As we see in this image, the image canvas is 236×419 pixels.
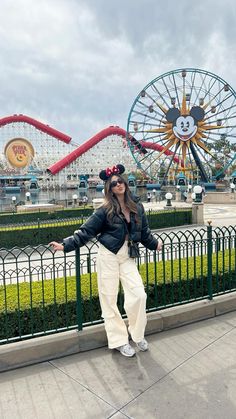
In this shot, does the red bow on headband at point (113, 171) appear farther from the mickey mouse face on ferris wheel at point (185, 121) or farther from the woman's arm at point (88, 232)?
the mickey mouse face on ferris wheel at point (185, 121)

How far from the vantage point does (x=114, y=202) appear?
317 centimetres

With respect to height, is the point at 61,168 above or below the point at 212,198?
above

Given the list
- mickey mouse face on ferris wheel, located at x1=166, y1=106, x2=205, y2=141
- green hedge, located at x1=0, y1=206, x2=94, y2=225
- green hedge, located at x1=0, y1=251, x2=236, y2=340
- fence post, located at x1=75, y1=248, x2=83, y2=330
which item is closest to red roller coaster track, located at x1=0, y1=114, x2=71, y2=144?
mickey mouse face on ferris wheel, located at x1=166, y1=106, x2=205, y2=141

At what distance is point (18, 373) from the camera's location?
3023 mm

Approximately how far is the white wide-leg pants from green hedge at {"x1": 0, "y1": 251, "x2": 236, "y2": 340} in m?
0.53

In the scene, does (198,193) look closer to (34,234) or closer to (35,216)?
(35,216)

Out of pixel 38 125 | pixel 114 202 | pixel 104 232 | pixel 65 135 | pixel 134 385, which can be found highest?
A: pixel 38 125

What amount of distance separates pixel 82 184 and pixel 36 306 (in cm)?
4105

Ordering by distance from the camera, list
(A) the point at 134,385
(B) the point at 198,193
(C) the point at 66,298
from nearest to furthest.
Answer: (A) the point at 134,385, (C) the point at 66,298, (B) the point at 198,193

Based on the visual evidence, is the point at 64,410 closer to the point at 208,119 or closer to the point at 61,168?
the point at 208,119

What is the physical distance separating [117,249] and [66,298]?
0.97 meters

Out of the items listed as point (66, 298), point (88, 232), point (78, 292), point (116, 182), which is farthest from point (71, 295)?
point (116, 182)

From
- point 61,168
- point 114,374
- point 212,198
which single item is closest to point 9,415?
point 114,374

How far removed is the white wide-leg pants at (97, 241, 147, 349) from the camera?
312 cm
